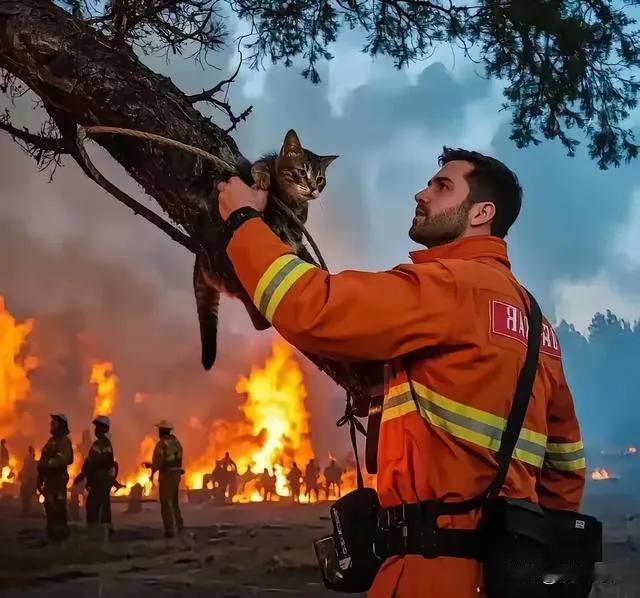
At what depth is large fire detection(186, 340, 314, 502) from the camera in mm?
1745

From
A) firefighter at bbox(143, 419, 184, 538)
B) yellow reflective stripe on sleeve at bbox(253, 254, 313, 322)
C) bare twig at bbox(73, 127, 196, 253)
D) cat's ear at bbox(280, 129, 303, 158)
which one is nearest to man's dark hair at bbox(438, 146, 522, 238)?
yellow reflective stripe on sleeve at bbox(253, 254, 313, 322)

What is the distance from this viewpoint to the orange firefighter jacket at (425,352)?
81cm

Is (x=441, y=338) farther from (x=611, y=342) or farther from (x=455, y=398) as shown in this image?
(x=611, y=342)

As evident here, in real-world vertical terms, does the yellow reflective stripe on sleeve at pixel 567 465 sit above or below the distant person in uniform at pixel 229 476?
above

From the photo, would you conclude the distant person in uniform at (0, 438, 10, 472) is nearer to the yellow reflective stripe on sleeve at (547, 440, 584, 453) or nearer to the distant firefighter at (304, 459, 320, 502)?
the distant firefighter at (304, 459, 320, 502)

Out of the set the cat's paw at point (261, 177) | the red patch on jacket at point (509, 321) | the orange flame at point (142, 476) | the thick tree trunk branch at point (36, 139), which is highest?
the thick tree trunk branch at point (36, 139)

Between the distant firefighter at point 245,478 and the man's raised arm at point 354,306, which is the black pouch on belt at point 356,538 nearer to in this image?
the man's raised arm at point 354,306

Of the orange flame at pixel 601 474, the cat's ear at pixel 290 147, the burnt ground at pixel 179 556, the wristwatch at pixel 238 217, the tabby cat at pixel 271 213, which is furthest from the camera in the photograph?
the orange flame at pixel 601 474

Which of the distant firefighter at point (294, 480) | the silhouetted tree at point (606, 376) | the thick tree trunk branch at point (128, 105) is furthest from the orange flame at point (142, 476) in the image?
the silhouetted tree at point (606, 376)

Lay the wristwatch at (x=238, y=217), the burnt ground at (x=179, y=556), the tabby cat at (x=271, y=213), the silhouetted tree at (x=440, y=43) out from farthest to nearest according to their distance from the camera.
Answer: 1. the silhouetted tree at (x=440, y=43)
2. the burnt ground at (x=179, y=556)
3. the tabby cat at (x=271, y=213)
4. the wristwatch at (x=238, y=217)

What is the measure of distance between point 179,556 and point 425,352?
105 centimetres

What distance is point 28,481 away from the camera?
5.24 feet

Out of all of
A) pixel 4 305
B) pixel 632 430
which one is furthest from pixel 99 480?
pixel 632 430

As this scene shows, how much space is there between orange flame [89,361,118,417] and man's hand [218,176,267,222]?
33.8 inches
